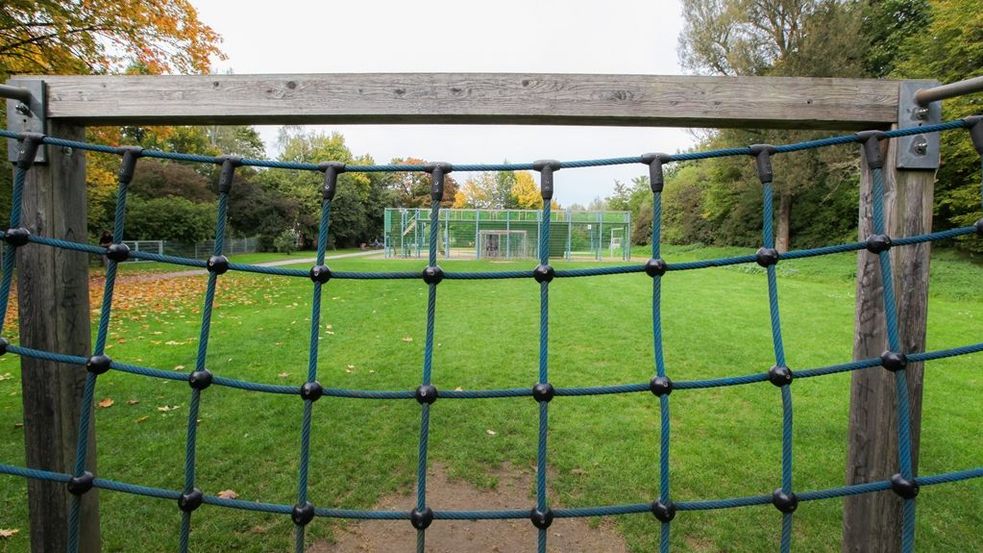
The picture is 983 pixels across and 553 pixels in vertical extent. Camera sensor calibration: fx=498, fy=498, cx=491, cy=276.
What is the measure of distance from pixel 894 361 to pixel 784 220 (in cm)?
2278

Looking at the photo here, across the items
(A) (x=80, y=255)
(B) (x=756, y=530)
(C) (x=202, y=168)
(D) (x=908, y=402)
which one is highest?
(C) (x=202, y=168)

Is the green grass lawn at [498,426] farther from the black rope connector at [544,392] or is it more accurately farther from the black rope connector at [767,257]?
the black rope connector at [767,257]

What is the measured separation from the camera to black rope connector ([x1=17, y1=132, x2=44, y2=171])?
5.03 feet

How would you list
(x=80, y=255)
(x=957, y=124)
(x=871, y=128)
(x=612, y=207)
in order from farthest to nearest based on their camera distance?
(x=612, y=207)
(x=80, y=255)
(x=871, y=128)
(x=957, y=124)

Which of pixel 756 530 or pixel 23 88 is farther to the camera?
pixel 756 530

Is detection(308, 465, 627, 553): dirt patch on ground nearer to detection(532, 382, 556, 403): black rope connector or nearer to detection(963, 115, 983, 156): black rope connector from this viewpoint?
detection(532, 382, 556, 403): black rope connector

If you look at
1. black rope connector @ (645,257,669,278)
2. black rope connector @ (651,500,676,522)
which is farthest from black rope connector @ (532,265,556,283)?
black rope connector @ (651,500,676,522)

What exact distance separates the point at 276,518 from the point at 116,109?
6.01ft

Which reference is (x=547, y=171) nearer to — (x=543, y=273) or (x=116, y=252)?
(x=543, y=273)

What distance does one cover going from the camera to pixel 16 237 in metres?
1.46

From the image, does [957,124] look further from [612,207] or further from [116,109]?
[612,207]

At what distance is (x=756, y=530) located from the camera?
2289mm

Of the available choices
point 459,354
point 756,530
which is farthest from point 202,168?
point 756,530

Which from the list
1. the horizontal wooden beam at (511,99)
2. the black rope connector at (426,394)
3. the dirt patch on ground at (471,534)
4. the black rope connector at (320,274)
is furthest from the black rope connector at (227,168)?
the dirt patch on ground at (471,534)
